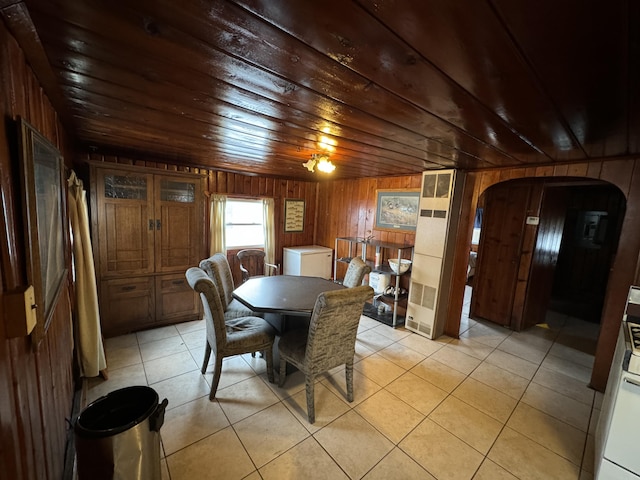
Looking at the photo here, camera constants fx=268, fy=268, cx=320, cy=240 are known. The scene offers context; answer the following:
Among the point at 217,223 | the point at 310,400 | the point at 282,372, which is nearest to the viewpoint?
the point at 310,400

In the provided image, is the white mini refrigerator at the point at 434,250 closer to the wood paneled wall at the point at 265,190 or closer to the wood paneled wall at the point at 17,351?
the wood paneled wall at the point at 265,190

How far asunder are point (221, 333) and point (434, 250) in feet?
8.40

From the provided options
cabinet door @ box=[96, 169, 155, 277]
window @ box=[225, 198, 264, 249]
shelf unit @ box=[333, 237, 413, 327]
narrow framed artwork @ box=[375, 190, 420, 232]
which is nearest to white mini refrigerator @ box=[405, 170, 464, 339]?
shelf unit @ box=[333, 237, 413, 327]

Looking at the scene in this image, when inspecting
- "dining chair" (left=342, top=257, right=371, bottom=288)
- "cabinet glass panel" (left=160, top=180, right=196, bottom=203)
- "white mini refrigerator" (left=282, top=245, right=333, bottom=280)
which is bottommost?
"white mini refrigerator" (left=282, top=245, right=333, bottom=280)

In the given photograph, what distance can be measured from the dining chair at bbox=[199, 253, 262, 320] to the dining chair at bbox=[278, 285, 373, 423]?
740mm

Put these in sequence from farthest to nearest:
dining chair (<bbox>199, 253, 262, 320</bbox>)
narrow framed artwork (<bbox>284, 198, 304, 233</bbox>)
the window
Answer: narrow framed artwork (<bbox>284, 198, 304, 233</bbox>) → the window → dining chair (<bbox>199, 253, 262, 320</bbox>)

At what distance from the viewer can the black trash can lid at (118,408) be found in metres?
1.38

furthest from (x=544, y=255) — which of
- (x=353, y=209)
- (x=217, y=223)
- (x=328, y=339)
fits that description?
(x=217, y=223)

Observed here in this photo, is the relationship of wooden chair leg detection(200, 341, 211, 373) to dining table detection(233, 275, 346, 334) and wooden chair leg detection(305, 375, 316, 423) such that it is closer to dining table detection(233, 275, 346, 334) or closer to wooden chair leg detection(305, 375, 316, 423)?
dining table detection(233, 275, 346, 334)

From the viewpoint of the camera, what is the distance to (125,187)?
2949mm

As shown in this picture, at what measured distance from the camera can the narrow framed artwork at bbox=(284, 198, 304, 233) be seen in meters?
4.90

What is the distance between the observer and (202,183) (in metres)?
3.42

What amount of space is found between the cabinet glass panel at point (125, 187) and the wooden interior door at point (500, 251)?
4553mm

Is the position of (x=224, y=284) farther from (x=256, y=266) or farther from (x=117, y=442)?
A: (x=256, y=266)
